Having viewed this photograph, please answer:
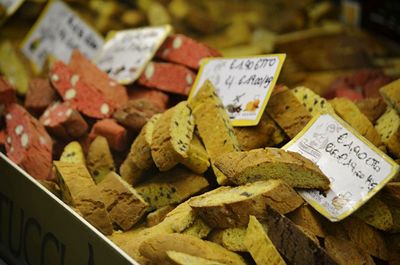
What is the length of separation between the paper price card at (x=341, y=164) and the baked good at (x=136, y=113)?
504mm

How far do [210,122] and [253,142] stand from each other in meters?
0.13

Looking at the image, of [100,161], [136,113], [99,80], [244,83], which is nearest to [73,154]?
[100,161]

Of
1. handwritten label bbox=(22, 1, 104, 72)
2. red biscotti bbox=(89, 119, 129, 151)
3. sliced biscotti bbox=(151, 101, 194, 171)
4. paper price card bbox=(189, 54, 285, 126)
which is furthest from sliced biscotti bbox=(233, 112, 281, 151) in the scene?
handwritten label bbox=(22, 1, 104, 72)

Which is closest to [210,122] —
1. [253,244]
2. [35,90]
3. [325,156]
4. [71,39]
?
[325,156]

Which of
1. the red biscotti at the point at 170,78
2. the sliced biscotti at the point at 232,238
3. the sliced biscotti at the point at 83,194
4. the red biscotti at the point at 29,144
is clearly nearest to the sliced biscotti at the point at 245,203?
the sliced biscotti at the point at 232,238

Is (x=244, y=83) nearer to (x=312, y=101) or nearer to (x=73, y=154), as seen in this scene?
(x=312, y=101)

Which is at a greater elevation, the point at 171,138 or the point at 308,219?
the point at 171,138

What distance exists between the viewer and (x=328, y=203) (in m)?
1.31

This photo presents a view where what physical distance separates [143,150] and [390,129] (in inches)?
26.3

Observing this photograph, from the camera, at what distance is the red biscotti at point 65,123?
182 cm

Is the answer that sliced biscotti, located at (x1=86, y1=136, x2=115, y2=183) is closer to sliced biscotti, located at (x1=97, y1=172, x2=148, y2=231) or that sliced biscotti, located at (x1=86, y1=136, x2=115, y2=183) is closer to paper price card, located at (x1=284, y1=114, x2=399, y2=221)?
sliced biscotti, located at (x1=97, y1=172, x2=148, y2=231)

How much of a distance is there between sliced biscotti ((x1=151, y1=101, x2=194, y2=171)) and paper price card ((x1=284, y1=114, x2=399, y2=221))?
0.91 feet

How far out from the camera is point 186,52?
206 cm

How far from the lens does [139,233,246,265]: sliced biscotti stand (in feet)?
4.01
